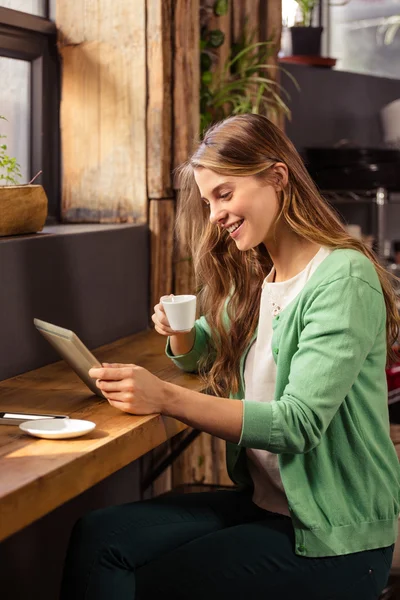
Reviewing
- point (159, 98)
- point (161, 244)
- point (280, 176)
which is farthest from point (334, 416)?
point (159, 98)

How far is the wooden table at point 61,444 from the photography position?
135 cm

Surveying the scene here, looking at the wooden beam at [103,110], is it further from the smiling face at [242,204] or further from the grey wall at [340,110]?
the grey wall at [340,110]

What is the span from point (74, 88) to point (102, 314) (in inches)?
31.7

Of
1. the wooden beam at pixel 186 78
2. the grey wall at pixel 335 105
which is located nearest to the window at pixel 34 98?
the wooden beam at pixel 186 78

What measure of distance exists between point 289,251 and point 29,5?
1.53 m

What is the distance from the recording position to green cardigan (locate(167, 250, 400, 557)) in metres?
1.63

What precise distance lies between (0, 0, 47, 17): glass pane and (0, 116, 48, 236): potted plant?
65 centimetres

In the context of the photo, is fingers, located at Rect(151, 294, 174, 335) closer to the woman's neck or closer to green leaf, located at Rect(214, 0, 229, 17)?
the woman's neck

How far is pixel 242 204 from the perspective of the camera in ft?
6.02

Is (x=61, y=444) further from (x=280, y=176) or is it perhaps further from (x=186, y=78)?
(x=186, y=78)

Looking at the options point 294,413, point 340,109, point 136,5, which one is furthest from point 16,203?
point 340,109

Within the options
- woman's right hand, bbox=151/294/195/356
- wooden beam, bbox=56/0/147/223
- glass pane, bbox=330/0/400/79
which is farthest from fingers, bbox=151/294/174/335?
glass pane, bbox=330/0/400/79

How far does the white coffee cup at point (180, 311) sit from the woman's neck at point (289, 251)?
204mm

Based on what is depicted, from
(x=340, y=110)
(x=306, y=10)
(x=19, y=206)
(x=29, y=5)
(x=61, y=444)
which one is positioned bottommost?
(x=61, y=444)
